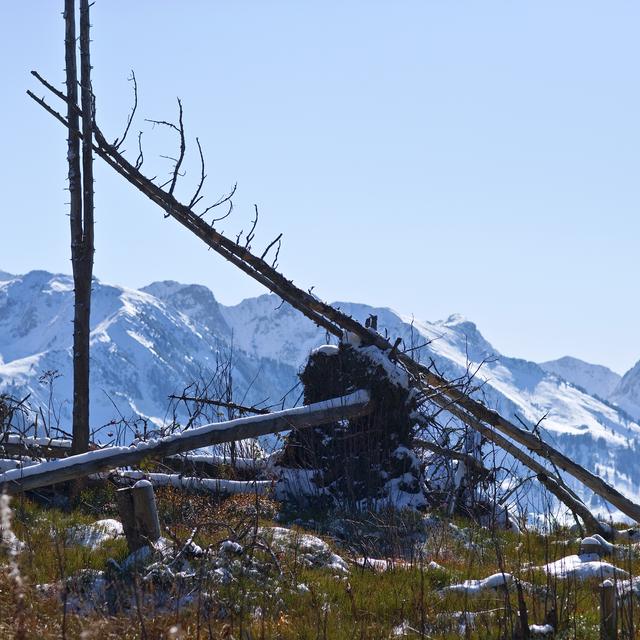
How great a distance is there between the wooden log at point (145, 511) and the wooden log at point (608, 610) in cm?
365

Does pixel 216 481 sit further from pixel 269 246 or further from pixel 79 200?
pixel 79 200

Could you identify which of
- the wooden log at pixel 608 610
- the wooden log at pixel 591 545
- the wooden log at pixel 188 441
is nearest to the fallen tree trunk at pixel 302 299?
the wooden log at pixel 188 441

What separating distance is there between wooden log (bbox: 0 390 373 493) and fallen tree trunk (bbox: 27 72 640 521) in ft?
3.44

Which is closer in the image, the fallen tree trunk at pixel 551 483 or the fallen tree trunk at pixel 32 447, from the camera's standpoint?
the fallen tree trunk at pixel 551 483

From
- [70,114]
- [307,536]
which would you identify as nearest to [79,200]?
[70,114]

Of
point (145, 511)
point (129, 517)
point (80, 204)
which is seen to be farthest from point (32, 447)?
point (145, 511)

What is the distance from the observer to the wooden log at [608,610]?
5.26 meters

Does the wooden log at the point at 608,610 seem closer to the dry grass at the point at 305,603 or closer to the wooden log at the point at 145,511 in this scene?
the dry grass at the point at 305,603

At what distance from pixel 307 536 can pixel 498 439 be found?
4147 millimetres

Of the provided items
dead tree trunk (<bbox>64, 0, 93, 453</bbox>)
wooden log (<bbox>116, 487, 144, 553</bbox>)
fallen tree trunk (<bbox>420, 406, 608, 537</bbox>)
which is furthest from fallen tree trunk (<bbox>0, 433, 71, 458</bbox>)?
fallen tree trunk (<bbox>420, 406, 608, 537</bbox>)

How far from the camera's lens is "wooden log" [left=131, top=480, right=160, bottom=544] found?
7.35 metres

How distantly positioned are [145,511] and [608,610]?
3733 millimetres

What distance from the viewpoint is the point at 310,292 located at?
12727 mm

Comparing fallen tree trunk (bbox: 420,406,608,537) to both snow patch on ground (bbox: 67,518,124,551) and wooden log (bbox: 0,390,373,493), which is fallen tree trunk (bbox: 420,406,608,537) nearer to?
wooden log (bbox: 0,390,373,493)
